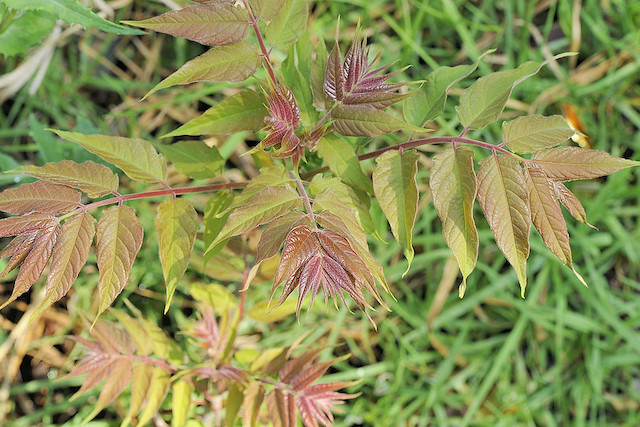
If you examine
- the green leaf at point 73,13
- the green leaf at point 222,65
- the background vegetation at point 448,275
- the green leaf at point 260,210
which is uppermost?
the green leaf at point 73,13

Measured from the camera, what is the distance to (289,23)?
2.75 ft

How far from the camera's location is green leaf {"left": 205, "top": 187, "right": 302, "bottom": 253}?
2.48 ft

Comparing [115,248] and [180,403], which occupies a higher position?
[115,248]

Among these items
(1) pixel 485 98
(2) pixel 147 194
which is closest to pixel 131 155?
(2) pixel 147 194

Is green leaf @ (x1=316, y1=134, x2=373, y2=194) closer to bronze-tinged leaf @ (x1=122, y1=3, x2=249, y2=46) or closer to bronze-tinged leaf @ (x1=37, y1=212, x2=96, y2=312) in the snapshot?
bronze-tinged leaf @ (x1=122, y1=3, x2=249, y2=46)

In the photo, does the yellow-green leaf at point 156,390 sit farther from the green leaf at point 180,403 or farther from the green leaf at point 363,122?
the green leaf at point 363,122

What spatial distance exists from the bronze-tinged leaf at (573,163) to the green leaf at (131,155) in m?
0.56

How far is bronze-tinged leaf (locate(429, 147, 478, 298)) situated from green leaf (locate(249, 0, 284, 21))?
12.1 inches

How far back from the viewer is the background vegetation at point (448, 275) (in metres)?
1.66

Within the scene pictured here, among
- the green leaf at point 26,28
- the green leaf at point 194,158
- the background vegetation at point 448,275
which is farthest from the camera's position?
the background vegetation at point 448,275

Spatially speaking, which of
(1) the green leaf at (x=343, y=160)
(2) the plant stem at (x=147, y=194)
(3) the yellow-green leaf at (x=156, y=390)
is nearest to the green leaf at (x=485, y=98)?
(1) the green leaf at (x=343, y=160)

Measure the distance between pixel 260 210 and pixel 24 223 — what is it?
323 mm

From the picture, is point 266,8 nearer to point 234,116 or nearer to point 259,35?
point 259,35

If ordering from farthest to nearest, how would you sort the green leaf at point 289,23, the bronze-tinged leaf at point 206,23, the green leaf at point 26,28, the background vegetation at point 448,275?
the background vegetation at point 448,275
the green leaf at point 26,28
the green leaf at point 289,23
the bronze-tinged leaf at point 206,23
